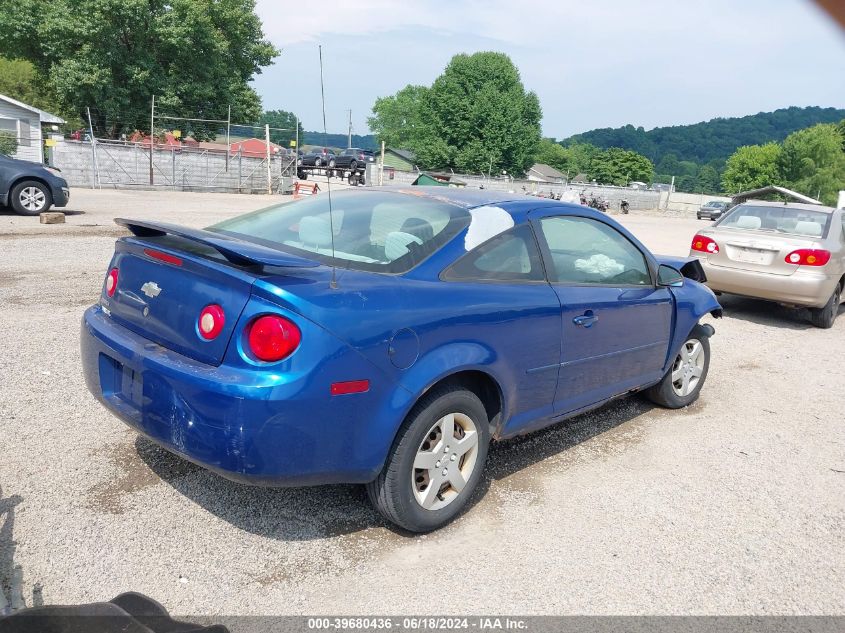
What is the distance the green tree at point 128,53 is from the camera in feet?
118

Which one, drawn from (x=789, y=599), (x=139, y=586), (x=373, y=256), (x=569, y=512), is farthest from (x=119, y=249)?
(x=789, y=599)

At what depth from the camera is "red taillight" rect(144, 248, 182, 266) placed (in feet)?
9.80

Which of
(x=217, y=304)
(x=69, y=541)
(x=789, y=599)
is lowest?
(x=789, y=599)

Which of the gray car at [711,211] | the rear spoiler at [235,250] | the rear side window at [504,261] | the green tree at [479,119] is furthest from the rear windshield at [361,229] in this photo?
the green tree at [479,119]

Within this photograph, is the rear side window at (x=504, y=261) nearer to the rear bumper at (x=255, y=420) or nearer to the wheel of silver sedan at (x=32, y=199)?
the rear bumper at (x=255, y=420)

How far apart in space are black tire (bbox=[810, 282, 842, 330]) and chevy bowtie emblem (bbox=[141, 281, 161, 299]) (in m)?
8.36

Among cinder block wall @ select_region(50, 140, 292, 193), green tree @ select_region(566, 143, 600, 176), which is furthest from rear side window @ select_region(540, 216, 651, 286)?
green tree @ select_region(566, 143, 600, 176)

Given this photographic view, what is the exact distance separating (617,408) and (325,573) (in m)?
3.05

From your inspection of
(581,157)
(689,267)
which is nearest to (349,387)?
(689,267)

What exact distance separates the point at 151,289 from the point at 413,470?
1.42 m

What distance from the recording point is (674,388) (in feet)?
16.9

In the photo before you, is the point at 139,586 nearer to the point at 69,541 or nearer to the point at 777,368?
the point at 69,541

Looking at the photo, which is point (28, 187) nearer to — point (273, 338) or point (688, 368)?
point (688, 368)

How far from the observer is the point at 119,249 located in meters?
3.40
